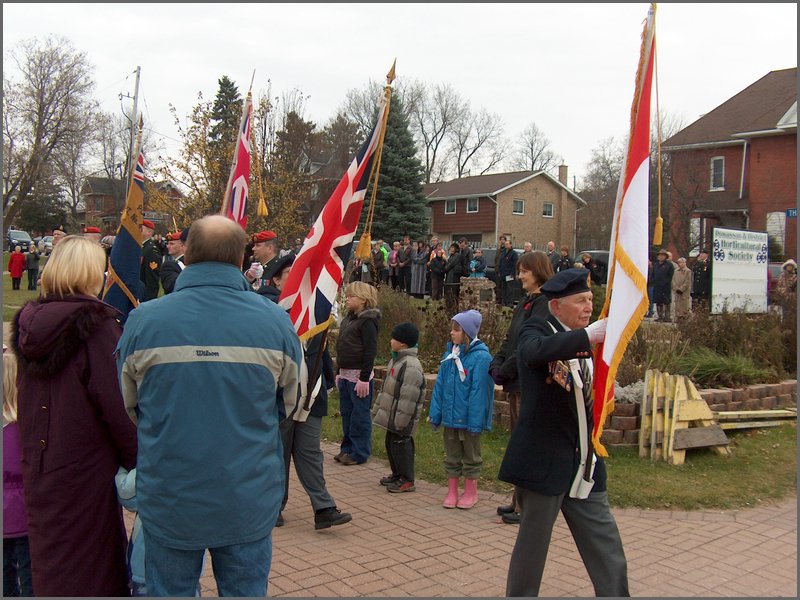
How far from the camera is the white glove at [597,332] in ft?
Answer: 11.8

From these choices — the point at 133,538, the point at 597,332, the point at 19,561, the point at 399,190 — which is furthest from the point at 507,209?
the point at 133,538

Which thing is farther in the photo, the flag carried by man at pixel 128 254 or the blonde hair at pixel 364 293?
the blonde hair at pixel 364 293

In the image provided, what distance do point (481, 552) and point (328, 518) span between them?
1.17 m

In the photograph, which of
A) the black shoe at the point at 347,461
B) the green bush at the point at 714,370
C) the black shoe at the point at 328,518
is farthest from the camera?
the green bush at the point at 714,370

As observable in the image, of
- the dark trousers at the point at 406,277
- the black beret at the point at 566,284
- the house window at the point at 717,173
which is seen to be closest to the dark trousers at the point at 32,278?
the dark trousers at the point at 406,277

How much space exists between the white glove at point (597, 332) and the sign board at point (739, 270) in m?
9.98

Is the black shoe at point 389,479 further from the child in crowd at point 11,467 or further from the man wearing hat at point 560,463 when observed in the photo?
the child in crowd at point 11,467

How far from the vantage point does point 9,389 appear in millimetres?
3510

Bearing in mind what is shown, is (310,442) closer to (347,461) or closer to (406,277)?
(347,461)

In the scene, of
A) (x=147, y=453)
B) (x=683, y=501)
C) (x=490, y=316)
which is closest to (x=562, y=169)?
(x=490, y=316)

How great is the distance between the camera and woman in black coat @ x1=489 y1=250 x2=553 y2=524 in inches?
227

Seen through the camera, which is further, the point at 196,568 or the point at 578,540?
the point at 578,540

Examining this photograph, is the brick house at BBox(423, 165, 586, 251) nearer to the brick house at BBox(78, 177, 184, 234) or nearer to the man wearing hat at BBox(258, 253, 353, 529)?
the brick house at BBox(78, 177, 184, 234)

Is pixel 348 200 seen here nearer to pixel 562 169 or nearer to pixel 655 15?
pixel 655 15
